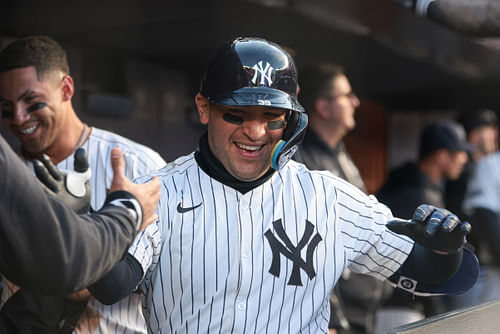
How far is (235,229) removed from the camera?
1.97 meters

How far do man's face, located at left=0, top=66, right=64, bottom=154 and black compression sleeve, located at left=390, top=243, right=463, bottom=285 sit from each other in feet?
4.49

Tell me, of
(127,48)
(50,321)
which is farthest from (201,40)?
(50,321)

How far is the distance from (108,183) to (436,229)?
1254 mm

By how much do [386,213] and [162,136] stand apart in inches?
159

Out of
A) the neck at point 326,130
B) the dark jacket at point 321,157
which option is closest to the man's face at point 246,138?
the dark jacket at point 321,157

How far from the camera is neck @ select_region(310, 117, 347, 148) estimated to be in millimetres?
3725

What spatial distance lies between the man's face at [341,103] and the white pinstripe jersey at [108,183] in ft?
4.62

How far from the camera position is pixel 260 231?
78.0 inches

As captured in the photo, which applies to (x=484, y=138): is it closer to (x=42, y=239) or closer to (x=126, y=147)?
(x=126, y=147)

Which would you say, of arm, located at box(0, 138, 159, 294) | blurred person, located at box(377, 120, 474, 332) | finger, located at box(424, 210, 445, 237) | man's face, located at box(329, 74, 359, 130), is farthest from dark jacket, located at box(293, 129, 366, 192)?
arm, located at box(0, 138, 159, 294)

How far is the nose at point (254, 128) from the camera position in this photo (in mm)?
1978

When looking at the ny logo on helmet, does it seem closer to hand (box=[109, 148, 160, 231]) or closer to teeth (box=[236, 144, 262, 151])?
teeth (box=[236, 144, 262, 151])

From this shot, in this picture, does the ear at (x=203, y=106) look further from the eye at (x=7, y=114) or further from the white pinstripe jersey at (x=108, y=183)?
the eye at (x=7, y=114)

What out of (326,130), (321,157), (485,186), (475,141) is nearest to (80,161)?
(321,157)
